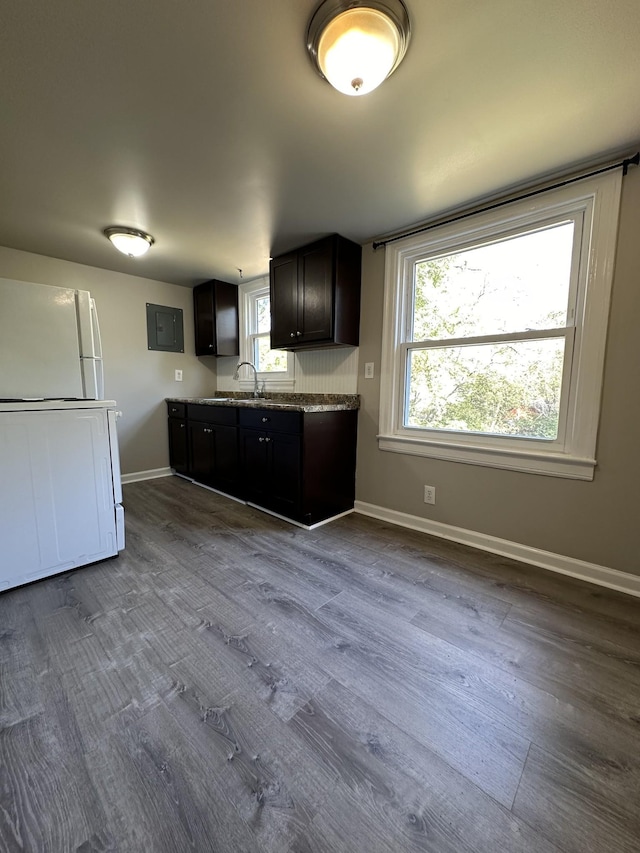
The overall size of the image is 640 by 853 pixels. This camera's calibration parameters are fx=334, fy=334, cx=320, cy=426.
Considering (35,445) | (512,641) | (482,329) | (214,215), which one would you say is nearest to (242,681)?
(512,641)

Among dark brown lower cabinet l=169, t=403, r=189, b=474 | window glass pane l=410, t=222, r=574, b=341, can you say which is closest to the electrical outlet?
window glass pane l=410, t=222, r=574, b=341

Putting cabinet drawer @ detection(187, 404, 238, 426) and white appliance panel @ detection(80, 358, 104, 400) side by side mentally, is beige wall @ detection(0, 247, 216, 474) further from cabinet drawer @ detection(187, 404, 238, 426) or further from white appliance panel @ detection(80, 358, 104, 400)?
white appliance panel @ detection(80, 358, 104, 400)

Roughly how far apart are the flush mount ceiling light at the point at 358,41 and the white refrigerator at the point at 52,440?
169 centimetres

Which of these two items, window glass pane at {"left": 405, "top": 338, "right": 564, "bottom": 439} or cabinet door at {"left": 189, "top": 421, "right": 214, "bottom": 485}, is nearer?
window glass pane at {"left": 405, "top": 338, "right": 564, "bottom": 439}

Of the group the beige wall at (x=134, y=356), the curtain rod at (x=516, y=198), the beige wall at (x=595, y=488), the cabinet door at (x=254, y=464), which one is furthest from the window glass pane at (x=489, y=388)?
the beige wall at (x=134, y=356)

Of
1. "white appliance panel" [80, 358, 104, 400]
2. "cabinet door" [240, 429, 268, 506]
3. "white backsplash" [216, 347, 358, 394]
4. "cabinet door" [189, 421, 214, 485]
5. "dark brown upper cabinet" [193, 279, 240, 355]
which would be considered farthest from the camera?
"dark brown upper cabinet" [193, 279, 240, 355]

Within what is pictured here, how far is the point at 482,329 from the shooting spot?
7.17 feet

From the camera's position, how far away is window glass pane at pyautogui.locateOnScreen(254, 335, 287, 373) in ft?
11.6

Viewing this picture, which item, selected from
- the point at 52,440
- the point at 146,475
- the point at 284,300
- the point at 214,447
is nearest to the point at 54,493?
the point at 52,440

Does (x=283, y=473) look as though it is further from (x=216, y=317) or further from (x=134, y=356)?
(x=134, y=356)

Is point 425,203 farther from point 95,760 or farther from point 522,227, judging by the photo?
point 95,760

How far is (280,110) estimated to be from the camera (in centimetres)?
141

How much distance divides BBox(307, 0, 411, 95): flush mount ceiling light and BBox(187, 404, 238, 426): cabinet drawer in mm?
2245

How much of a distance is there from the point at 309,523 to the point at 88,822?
179 centimetres
